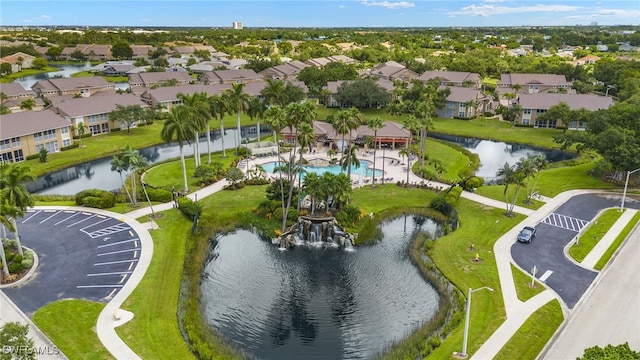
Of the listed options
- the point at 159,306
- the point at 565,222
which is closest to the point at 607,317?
the point at 565,222

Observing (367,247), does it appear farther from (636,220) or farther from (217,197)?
(636,220)

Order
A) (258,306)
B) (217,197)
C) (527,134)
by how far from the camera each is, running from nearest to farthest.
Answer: (258,306) → (217,197) → (527,134)

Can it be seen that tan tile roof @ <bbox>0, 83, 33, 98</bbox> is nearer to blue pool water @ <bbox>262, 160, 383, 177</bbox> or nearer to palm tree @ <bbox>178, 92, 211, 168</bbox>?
palm tree @ <bbox>178, 92, 211, 168</bbox>

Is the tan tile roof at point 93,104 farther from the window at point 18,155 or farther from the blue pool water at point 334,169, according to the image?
the blue pool water at point 334,169

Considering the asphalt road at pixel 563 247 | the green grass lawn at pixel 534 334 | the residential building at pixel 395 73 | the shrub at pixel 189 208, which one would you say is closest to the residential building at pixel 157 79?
the residential building at pixel 395 73

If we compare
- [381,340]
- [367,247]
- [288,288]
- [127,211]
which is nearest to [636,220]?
[367,247]

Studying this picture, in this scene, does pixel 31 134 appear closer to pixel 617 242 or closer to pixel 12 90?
pixel 12 90
